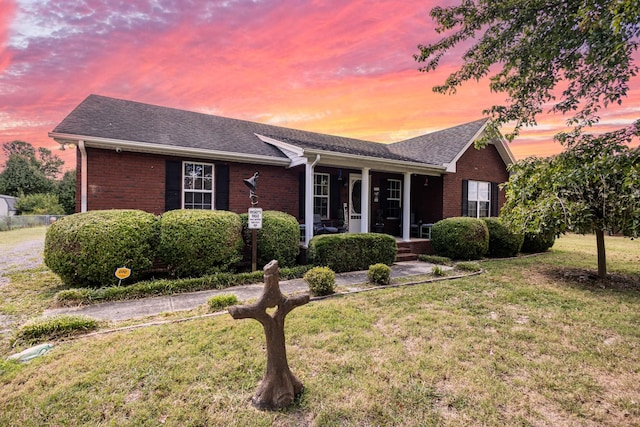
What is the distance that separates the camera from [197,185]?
8820mm

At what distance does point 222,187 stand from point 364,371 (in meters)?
7.50

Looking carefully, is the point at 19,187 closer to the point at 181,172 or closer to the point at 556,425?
the point at 181,172

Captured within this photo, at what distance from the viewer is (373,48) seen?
26.7 feet

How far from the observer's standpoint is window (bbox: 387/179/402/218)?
12.8m

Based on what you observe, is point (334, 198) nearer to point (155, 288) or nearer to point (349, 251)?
point (349, 251)

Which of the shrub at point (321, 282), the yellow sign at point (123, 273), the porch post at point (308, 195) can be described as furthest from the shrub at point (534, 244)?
the yellow sign at point (123, 273)

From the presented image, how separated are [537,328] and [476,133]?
1017cm

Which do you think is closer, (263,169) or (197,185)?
(197,185)

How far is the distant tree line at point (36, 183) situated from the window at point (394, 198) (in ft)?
120

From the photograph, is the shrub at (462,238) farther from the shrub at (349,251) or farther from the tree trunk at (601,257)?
the tree trunk at (601,257)

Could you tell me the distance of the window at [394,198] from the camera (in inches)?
502

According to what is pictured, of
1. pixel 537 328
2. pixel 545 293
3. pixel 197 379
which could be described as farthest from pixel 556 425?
pixel 545 293

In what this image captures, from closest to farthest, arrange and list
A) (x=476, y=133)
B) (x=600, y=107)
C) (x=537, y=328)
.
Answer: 1. (x=537, y=328)
2. (x=600, y=107)
3. (x=476, y=133)

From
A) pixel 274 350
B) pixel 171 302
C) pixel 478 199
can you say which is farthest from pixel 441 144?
pixel 274 350
